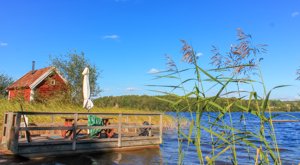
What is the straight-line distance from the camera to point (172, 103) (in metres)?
2.90

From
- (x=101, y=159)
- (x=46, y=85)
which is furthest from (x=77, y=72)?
(x=101, y=159)

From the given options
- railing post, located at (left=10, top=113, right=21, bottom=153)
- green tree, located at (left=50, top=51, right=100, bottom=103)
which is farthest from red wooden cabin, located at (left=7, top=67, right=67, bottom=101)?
railing post, located at (left=10, top=113, right=21, bottom=153)

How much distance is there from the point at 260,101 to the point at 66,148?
706 centimetres

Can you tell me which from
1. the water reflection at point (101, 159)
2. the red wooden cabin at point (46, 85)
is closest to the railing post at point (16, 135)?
the water reflection at point (101, 159)

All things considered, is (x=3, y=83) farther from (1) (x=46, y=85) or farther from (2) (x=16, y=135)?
(2) (x=16, y=135)

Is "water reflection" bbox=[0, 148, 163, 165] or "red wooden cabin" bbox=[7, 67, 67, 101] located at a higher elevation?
"red wooden cabin" bbox=[7, 67, 67, 101]

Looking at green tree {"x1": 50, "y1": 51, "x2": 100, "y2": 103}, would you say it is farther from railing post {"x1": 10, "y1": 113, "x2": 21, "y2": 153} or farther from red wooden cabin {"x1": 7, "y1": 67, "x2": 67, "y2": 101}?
railing post {"x1": 10, "y1": 113, "x2": 21, "y2": 153}

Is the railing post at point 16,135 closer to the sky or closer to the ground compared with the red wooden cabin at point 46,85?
closer to the ground

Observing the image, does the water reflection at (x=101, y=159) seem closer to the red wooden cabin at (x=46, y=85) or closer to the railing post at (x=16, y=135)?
the railing post at (x=16, y=135)

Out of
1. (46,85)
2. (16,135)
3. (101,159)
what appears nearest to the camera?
(16,135)

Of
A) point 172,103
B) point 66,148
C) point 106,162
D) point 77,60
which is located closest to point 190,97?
point 172,103

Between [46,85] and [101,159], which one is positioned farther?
[46,85]

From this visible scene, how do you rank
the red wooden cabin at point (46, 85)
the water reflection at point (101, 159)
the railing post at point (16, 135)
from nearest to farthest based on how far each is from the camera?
the railing post at point (16, 135) < the water reflection at point (101, 159) < the red wooden cabin at point (46, 85)

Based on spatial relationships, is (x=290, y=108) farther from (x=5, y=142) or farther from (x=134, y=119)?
(x=134, y=119)
